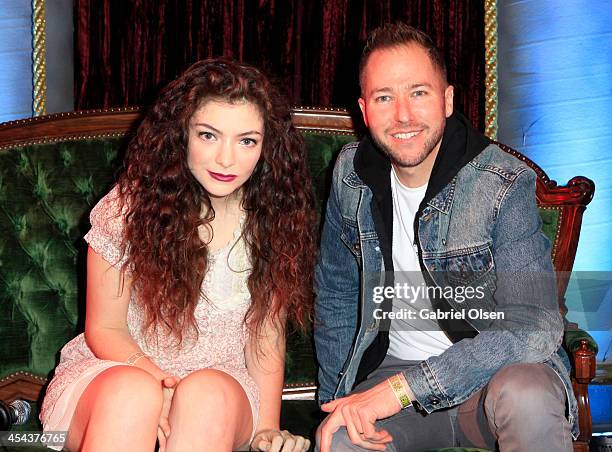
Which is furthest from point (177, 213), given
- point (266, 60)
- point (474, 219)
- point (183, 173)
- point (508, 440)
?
point (266, 60)

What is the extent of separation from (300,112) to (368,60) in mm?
498

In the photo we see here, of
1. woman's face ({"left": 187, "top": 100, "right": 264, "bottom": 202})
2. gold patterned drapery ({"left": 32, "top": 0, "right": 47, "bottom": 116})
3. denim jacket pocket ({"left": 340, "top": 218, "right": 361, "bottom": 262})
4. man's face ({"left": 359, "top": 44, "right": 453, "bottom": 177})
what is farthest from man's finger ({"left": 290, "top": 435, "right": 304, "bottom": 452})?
gold patterned drapery ({"left": 32, "top": 0, "right": 47, "bottom": 116})

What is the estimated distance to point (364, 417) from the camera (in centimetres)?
176

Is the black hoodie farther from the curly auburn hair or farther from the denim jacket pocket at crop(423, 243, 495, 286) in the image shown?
the curly auburn hair

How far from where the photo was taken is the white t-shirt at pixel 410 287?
2072 mm

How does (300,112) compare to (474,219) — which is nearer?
(474,219)

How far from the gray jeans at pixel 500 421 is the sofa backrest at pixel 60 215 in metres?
0.65

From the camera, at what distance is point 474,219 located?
6.37 ft

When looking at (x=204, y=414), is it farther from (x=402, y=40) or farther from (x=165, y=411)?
(x=402, y=40)

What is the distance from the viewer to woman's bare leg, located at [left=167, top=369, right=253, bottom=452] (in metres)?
1.69

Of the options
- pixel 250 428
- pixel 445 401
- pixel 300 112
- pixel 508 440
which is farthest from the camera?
pixel 300 112

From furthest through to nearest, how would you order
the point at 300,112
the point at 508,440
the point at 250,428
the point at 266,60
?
the point at 266,60, the point at 300,112, the point at 250,428, the point at 508,440

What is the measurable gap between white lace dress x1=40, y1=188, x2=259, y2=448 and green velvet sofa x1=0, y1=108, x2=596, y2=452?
0.35 metres

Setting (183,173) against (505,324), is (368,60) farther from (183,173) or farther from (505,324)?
(505,324)
